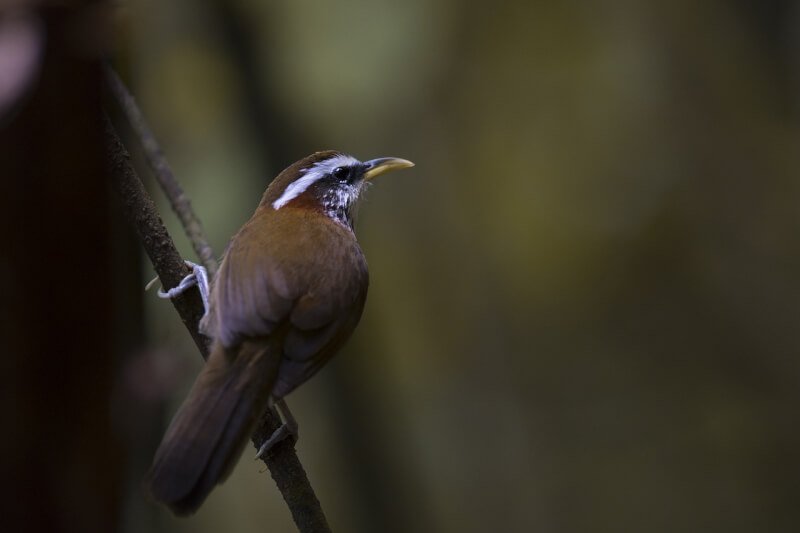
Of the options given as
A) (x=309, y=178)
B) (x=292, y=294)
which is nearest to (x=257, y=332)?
(x=292, y=294)

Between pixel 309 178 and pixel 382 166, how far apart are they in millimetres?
347

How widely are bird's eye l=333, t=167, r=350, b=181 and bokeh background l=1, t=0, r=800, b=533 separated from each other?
438cm

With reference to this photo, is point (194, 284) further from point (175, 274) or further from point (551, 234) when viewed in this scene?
point (551, 234)

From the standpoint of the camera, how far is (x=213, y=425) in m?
2.73

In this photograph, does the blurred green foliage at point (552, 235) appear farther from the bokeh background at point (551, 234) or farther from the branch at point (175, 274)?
the branch at point (175, 274)

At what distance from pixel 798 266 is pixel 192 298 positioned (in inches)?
289

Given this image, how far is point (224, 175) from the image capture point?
905cm

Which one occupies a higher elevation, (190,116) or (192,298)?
(190,116)

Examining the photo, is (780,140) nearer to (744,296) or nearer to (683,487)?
(744,296)

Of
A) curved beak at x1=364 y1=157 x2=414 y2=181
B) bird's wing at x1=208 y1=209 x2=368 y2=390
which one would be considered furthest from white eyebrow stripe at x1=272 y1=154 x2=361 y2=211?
bird's wing at x1=208 y1=209 x2=368 y2=390

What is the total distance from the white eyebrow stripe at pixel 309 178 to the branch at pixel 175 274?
2.97 ft

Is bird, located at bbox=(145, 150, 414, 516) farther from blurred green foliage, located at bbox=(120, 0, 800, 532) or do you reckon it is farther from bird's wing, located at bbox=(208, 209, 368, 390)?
blurred green foliage, located at bbox=(120, 0, 800, 532)

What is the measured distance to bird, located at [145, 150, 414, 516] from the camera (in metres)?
2.60

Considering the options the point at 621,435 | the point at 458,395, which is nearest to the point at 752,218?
the point at 621,435
